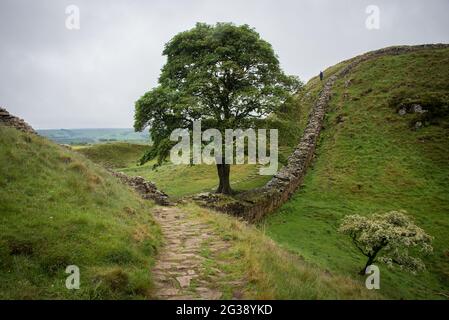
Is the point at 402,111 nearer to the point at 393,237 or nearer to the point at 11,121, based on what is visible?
the point at 393,237

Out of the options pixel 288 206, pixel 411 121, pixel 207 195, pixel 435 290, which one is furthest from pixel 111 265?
pixel 411 121

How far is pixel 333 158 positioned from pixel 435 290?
20.1m

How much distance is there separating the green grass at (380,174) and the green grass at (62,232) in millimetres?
10721

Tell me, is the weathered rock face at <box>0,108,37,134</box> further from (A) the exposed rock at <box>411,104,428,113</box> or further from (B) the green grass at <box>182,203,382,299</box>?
(A) the exposed rock at <box>411,104,428,113</box>

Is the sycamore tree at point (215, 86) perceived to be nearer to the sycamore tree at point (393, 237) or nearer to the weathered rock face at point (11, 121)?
the weathered rock face at point (11, 121)

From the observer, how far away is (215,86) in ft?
79.9

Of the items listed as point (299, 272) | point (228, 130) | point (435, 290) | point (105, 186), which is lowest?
point (435, 290)

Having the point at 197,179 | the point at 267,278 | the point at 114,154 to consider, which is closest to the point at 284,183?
the point at 197,179

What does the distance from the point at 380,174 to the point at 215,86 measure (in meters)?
19.8

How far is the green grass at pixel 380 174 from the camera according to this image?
62.6 ft

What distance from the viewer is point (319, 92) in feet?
180

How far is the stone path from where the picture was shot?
795 cm

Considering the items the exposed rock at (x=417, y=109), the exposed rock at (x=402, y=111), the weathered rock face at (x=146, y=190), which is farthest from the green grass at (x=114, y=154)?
the exposed rock at (x=417, y=109)
